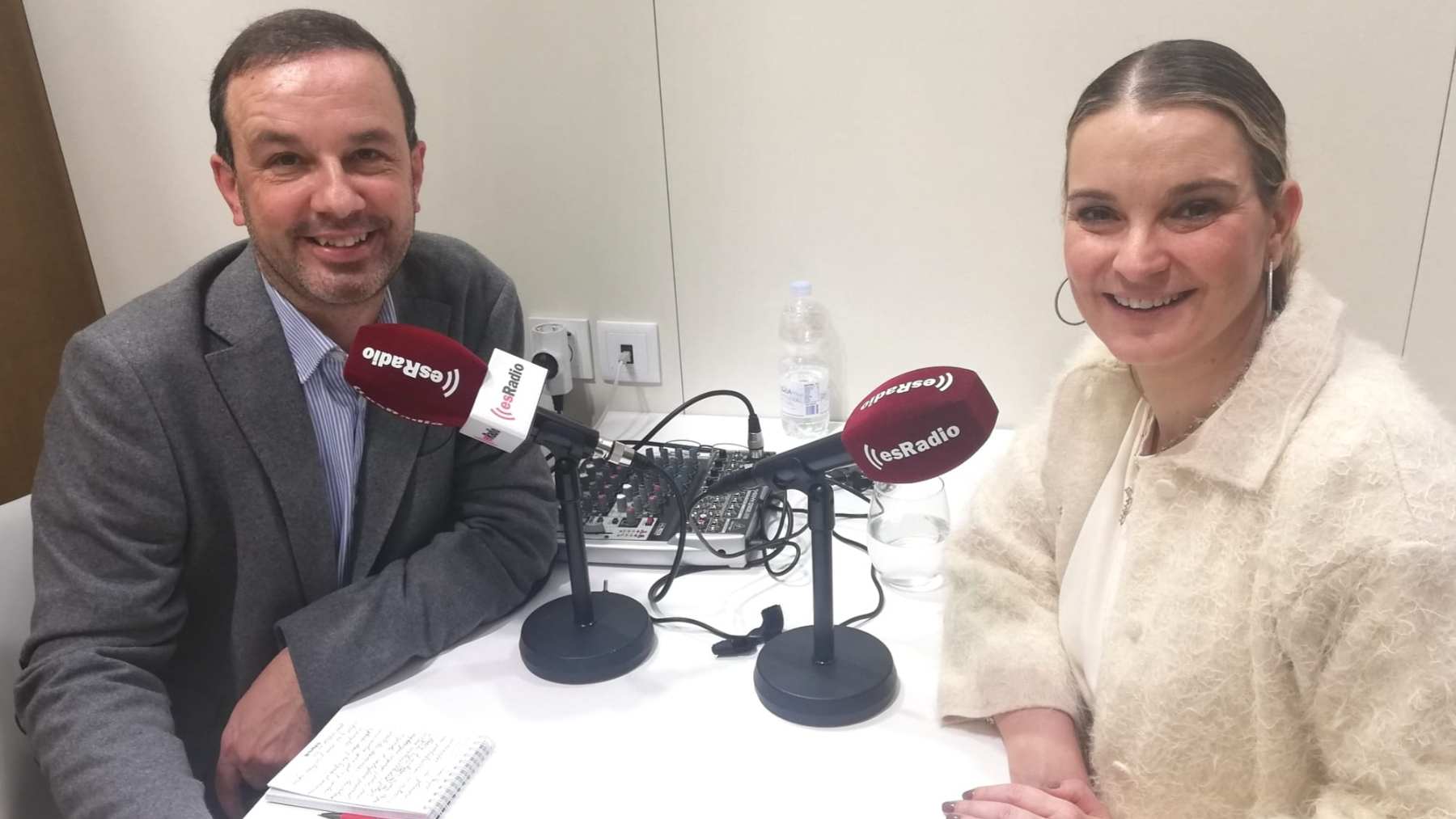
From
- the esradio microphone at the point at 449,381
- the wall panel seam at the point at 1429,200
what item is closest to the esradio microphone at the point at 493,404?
the esradio microphone at the point at 449,381

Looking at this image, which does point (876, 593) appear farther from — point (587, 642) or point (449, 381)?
point (449, 381)

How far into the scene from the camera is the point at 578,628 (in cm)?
108

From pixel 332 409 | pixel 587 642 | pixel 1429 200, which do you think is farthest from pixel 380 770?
pixel 1429 200

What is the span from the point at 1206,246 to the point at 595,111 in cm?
104

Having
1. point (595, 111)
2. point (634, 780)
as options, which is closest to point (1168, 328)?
point (634, 780)

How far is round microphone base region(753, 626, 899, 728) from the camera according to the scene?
938mm

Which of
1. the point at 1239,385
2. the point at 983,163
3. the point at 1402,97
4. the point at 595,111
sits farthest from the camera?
the point at 595,111

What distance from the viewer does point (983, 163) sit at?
4.74 ft

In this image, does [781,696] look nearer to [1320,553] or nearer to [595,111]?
[1320,553]

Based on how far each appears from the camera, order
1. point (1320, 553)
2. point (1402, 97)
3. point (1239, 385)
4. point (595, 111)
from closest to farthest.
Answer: point (1320, 553), point (1239, 385), point (1402, 97), point (595, 111)

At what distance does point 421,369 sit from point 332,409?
32 centimetres

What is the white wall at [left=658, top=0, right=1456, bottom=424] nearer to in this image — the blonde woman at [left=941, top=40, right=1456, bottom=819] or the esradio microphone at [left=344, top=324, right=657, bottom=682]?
the blonde woman at [left=941, top=40, right=1456, bottom=819]

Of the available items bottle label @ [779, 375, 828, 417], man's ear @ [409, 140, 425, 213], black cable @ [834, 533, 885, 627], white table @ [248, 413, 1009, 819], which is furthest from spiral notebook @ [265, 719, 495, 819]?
bottle label @ [779, 375, 828, 417]

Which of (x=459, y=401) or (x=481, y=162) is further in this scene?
(x=481, y=162)
